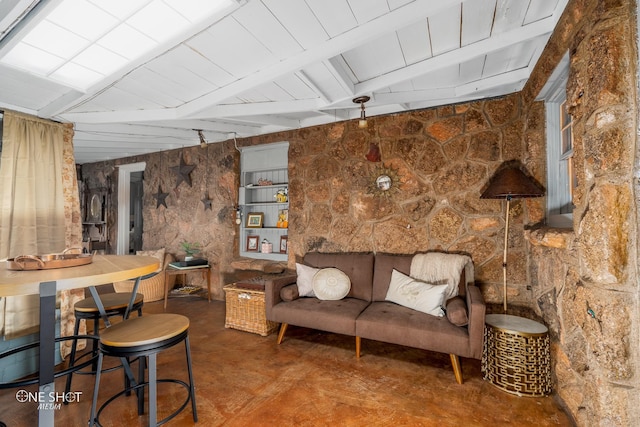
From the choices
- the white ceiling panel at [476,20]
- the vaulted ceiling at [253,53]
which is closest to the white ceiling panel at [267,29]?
the vaulted ceiling at [253,53]

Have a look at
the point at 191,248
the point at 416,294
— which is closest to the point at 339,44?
the point at 416,294

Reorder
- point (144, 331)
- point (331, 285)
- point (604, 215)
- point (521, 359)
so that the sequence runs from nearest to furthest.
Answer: point (604, 215) → point (144, 331) → point (521, 359) → point (331, 285)

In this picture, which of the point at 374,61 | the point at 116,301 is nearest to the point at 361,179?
the point at 374,61

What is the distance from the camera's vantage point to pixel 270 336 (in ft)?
9.89

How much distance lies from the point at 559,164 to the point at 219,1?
Answer: 261cm

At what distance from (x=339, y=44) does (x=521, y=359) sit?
2368 mm

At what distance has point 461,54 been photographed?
204cm

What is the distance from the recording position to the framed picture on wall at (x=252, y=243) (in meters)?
4.25

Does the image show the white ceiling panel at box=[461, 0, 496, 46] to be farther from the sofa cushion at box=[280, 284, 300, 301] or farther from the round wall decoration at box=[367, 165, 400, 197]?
the sofa cushion at box=[280, 284, 300, 301]

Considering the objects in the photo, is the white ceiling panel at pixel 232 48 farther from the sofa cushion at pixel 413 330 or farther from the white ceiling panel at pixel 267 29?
the sofa cushion at pixel 413 330

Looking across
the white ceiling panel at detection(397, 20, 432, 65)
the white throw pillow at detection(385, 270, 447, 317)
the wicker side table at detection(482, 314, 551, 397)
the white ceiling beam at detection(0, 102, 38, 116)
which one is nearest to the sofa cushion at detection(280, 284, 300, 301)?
the white throw pillow at detection(385, 270, 447, 317)

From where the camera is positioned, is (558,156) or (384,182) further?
(384,182)

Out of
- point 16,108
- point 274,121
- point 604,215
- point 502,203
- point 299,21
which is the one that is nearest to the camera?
point 604,215

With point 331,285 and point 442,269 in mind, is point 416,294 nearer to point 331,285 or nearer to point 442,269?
point 442,269
